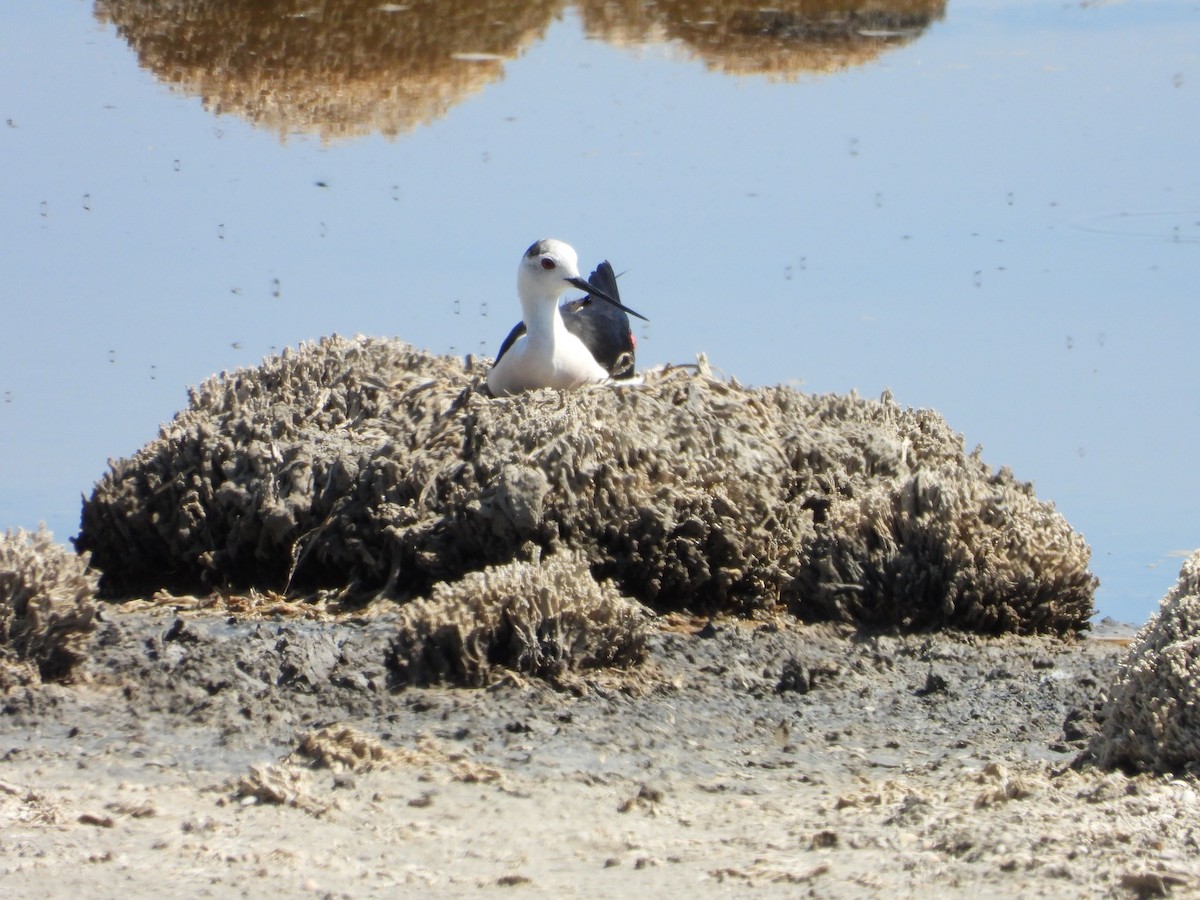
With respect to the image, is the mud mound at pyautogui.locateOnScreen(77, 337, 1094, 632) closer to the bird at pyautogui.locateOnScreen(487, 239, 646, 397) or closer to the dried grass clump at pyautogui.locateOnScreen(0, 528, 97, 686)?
the bird at pyautogui.locateOnScreen(487, 239, 646, 397)

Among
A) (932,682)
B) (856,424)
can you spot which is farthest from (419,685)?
(856,424)

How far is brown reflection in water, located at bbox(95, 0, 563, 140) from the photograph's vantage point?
2130cm

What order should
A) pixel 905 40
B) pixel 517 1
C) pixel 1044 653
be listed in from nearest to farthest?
pixel 1044 653
pixel 905 40
pixel 517 1

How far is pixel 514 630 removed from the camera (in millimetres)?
9188

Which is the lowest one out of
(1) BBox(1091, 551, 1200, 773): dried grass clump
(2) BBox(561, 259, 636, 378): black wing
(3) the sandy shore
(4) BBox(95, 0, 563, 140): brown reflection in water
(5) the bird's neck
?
(3) the sandy shore

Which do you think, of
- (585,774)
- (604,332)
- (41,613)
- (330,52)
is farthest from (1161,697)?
(330,52)

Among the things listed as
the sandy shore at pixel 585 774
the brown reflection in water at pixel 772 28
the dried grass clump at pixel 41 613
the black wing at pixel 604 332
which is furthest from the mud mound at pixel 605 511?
the brown reflection in water at pixel 772 28

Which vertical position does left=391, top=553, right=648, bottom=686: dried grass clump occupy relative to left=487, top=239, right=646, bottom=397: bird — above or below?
below

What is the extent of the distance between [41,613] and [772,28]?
19.4 meters

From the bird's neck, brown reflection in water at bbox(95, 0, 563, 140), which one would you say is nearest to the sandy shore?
the bird's neck

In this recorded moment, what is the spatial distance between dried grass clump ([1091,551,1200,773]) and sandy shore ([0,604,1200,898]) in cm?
23

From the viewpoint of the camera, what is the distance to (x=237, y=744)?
8.38 meters

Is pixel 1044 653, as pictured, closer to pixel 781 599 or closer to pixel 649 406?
pixel 781 599

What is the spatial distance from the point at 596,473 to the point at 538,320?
2500mm
